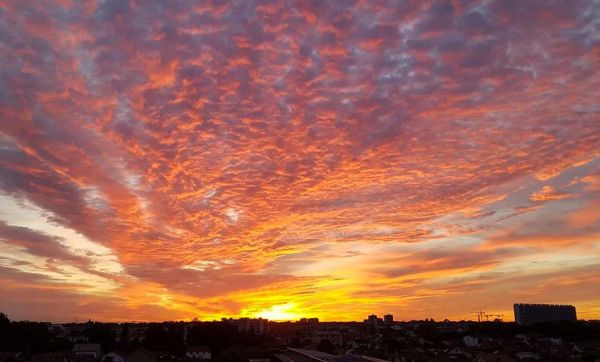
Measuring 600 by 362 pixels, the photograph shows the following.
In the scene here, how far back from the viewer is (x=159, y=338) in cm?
8688

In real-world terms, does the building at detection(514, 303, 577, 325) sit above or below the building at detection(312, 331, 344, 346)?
above

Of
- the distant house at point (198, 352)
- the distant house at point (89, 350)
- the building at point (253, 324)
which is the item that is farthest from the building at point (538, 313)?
the distant house at point (89, 350)

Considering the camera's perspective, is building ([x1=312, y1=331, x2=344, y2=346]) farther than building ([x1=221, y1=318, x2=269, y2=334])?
No

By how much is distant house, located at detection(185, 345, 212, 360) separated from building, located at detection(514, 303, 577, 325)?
121 m

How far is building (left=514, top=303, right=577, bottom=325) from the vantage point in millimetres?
165750

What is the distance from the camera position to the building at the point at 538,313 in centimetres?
16575

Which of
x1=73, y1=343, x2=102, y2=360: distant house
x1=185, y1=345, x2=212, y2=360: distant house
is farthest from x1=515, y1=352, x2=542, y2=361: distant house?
x1=73, y1=343, x2=102, y2=360: distant house

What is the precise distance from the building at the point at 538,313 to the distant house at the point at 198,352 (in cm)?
12129

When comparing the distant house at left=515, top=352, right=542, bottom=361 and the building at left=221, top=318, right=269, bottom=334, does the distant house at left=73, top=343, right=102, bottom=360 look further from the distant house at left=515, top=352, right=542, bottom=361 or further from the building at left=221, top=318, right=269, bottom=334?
the building at left=221, top=318, right=269, bottom=334

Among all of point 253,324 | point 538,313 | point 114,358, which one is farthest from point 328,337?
point 538,313

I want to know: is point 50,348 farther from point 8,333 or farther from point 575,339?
point 575,339

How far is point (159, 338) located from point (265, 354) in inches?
1447

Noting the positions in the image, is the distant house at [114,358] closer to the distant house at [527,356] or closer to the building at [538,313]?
the distant house at [527,356]

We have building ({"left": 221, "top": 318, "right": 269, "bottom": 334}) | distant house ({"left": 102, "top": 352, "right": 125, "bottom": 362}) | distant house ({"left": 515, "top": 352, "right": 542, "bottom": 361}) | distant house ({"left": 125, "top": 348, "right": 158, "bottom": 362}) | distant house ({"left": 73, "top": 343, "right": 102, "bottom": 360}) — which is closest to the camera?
distant house ({"left": 125, "top": 348, "right": 158, "bottom": 362})
